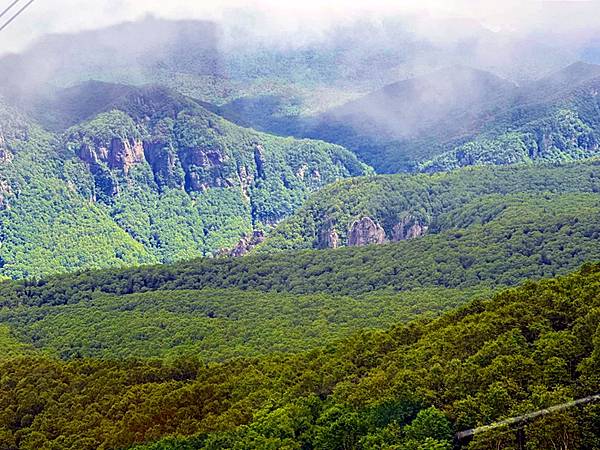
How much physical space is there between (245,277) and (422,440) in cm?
5947

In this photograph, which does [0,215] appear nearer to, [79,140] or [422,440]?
[79,140]

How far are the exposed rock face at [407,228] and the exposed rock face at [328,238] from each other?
696 cm

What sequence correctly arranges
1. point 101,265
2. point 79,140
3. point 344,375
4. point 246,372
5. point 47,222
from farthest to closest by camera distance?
point 79,140 < point 47,222 < point 101,265 < point 246,372 < point 344,375

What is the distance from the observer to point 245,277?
88062mm

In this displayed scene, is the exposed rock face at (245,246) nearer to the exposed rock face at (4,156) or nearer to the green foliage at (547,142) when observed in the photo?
the green foliage at (547,142)

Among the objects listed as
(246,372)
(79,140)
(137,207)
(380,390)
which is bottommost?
(137,207)

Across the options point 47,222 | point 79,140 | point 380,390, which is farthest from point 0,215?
point 380,390

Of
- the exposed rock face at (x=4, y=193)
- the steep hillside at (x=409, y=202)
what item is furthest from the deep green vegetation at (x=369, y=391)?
the exposed rock face at (x=4, y=193)

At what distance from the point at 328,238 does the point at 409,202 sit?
11.6 m

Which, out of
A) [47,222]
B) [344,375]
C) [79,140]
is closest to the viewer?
[344,375]

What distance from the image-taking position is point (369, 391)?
34.8 meters

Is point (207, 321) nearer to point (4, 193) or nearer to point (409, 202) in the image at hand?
point (409, 202)

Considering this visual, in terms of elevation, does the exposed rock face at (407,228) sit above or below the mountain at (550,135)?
above

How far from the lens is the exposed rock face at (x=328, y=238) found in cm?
12081
